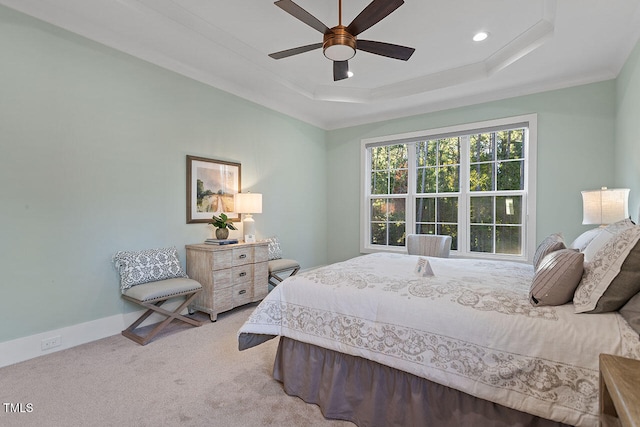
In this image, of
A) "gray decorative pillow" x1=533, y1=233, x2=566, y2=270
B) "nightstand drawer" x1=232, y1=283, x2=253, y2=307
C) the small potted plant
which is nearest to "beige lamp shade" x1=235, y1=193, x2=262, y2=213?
the small potted plant

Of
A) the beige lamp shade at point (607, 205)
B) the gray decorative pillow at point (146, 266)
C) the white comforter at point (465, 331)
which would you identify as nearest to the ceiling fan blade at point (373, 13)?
the white comforter at point (465, 331)

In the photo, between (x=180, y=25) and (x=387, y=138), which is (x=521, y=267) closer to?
(x=387, y=138)

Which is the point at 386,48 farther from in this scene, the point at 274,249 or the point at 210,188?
the point at 274,249

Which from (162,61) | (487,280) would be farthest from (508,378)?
(162,61)

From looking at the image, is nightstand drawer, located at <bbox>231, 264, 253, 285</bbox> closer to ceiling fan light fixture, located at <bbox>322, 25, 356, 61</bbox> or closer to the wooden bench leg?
the wooden bench leg

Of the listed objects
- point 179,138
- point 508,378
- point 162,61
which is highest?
point 162,61

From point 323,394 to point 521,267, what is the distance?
72.1 inches

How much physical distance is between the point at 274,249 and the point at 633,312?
144 inches

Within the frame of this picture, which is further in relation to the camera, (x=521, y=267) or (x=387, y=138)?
(x=387, y=138)

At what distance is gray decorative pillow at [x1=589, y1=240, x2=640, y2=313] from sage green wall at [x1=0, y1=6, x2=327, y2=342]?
11.5 feet

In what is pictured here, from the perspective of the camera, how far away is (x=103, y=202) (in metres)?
2.86

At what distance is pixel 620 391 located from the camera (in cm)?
78

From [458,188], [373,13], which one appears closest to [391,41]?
[373,13]

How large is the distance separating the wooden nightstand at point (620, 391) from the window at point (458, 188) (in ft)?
11.2
